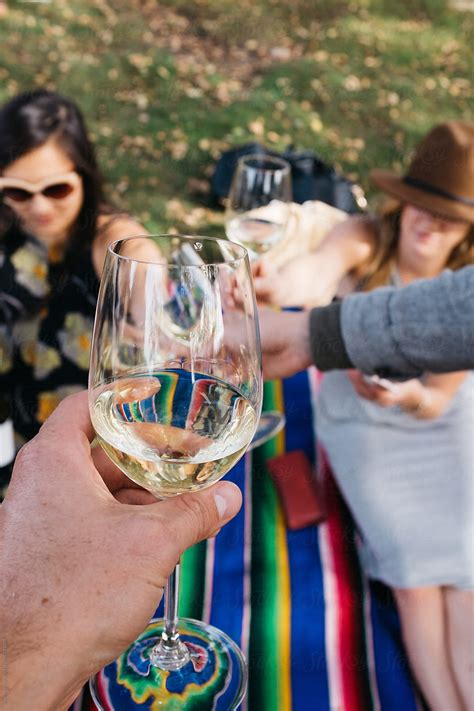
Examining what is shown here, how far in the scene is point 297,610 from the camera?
133cm

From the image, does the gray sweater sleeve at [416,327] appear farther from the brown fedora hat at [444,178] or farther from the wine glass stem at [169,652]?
the brown fedora hat at [444,178]

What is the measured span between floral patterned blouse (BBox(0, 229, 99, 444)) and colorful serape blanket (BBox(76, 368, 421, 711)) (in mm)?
813

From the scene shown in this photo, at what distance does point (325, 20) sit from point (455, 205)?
5974 mm

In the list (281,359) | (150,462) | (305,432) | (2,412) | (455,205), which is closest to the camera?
(150,462)

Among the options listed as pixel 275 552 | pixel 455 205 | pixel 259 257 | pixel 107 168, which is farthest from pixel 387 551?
pixel 107 168

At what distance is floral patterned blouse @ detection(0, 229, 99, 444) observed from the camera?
2146mm

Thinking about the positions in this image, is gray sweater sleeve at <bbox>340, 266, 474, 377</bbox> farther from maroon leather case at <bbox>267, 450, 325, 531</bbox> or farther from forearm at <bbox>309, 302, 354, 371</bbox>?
maroon leather case at <bbox>267, 450, 325, 531</bbox>

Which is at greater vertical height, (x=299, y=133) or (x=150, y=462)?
(x=150, y=462)

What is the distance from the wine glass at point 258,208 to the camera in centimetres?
164

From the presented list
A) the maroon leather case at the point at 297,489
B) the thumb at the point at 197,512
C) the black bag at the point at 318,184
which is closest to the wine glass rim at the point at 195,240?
the thumb at the point at 197,512

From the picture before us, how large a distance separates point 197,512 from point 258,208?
3.43ft

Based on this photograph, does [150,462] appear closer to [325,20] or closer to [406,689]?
[406,689]

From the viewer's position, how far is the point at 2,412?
4.96 ft

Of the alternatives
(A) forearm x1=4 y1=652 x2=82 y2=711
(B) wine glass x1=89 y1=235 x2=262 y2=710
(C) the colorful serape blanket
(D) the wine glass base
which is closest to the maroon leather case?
(C) the colorful serape blanket
